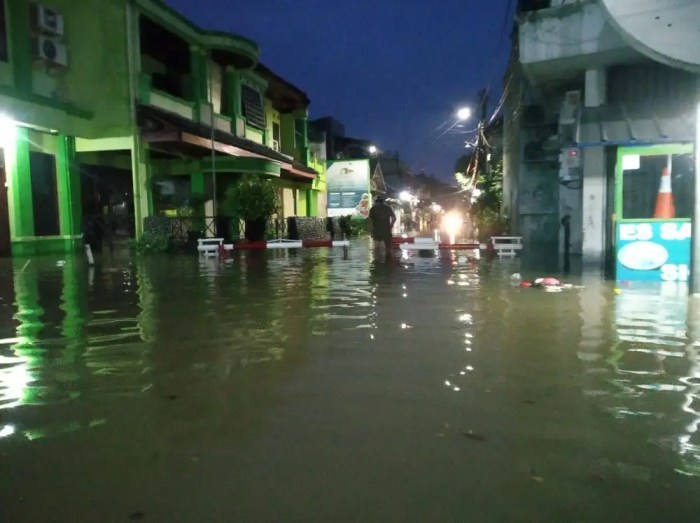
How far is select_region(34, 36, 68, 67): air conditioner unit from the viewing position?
15996 mm

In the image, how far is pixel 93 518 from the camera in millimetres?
2342

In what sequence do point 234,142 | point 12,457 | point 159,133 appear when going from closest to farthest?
point 12,457 < point 159,133 < point 234,142

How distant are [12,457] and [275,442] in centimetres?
136

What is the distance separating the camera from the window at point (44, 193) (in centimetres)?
1641

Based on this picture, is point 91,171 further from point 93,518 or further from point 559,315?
point 93,518

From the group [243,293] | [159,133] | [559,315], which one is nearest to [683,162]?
[559,315]

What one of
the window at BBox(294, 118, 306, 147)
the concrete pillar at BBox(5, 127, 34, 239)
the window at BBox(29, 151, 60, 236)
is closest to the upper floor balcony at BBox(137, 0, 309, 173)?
the window at BBox(29, 151, 60, 236)

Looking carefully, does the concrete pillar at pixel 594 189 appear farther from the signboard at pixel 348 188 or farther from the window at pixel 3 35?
the signboard at pixel 348 188

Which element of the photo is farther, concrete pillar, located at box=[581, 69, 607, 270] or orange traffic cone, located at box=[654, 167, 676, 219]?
concrete pillar, located at box=[581, 69, 607, 270]

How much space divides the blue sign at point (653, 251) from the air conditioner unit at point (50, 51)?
1589 cm

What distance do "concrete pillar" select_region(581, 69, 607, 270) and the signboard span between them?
20.2 metres

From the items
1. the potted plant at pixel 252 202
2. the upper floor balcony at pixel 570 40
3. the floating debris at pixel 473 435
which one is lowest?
the floating debris at pixel 473 435

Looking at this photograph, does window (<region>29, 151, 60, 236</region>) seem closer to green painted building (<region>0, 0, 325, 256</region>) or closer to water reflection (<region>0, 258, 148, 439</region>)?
green painted building (<region>0, 0, 325, 256</region>)

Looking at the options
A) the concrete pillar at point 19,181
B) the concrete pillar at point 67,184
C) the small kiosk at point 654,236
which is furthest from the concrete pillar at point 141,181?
the small kiosk at point 654,236
